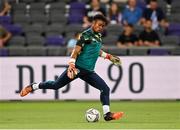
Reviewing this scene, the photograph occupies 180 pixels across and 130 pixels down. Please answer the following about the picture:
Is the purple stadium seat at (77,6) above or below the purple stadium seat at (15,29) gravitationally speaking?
above

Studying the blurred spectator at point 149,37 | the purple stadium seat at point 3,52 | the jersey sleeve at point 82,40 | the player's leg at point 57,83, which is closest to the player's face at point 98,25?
the jersey sleeve at point 82,40

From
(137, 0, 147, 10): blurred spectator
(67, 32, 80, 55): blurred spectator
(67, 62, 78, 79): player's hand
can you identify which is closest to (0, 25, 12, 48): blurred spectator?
(67, 32, 80, 55): blurred spectator

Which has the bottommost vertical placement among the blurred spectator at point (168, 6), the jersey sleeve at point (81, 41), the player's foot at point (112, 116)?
the player's foot at point (112, 116)

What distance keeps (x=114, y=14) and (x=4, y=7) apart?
3.69 m

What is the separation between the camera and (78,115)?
15.9 meters

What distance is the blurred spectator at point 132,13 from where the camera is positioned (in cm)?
2309

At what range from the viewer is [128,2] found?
23.5 metres

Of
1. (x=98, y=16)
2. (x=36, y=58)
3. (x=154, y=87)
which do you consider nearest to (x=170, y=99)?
(x=154, y=87)

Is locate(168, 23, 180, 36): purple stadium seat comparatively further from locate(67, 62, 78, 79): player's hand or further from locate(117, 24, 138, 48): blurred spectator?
locate(67, 62, 78, 79): player's hand

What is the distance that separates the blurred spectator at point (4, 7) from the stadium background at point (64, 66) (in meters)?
0.22

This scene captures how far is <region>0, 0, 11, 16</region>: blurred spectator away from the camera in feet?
78.1

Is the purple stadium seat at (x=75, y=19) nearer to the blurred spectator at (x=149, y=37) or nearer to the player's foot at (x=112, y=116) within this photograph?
the blurred spectator at (x=149, y=37)

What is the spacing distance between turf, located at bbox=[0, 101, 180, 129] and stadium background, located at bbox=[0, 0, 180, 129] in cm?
2

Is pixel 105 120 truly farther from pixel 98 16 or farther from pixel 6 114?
pixel 6 114
